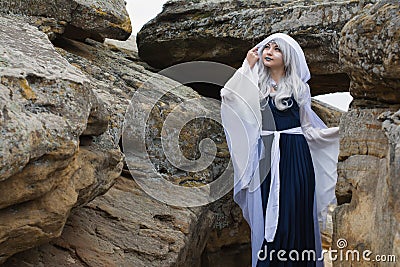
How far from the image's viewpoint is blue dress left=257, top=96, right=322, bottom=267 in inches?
206

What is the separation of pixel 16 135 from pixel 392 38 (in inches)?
84.4

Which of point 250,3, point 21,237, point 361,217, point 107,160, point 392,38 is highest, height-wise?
point 250,3

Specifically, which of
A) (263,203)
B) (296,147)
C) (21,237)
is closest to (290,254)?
(263,203)

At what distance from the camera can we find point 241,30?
7.38 metres

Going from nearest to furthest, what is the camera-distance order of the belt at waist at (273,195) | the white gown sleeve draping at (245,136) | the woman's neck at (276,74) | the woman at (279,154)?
the belt at waist at (273,195) < the woman at (279,154) < the white gown sleeve draping at (245,136) < the woman's neck at (276,74)

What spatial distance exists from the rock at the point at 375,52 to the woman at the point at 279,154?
5.67 feet

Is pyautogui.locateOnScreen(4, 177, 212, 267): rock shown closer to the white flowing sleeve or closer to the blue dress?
the blue dress

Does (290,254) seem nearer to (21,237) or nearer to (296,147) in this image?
(296,147)

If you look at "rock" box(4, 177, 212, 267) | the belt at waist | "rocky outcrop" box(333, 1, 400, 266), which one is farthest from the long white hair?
"rocky outcrop" box(333, 1, 400, 266)

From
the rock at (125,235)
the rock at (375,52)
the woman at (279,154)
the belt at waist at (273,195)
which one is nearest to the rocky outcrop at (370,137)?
the rock at (375,52)

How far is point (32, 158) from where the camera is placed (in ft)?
11.3

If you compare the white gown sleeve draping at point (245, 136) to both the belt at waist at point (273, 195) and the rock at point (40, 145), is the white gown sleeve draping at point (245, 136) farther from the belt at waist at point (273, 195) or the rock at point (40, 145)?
the rock at point (40, 145)

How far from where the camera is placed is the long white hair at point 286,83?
18.2 ft

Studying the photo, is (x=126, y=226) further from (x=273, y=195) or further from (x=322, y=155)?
(x=322, y=155)
